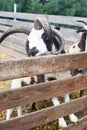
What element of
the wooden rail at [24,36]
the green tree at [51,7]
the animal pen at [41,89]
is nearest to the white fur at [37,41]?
the animal pen at [41,89]

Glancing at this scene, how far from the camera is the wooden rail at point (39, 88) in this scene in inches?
109

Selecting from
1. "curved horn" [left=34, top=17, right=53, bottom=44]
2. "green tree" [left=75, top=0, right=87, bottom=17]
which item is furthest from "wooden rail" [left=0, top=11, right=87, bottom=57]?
"green tree" [left=75, top=0, right=87, bottom=17]

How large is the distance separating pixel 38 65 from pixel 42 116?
0.56 m

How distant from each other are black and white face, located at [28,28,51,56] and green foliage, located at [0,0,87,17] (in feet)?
70.2

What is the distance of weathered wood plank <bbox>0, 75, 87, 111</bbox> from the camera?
9.18 feet

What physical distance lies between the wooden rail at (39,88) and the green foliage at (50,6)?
2283cm

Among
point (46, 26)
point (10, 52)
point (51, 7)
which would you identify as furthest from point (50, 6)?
point (46, 26)

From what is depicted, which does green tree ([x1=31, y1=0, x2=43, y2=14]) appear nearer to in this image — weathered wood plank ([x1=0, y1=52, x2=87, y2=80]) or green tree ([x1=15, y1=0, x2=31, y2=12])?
green tree ([x1=15, y1=0, x2=31, y2=12])

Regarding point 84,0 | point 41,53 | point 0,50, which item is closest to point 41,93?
point 41,53

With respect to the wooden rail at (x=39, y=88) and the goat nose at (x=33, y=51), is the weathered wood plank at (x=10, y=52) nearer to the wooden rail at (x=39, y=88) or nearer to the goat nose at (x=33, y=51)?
the goat nose at (x=33, y=51)

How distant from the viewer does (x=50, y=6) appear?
29906 mm

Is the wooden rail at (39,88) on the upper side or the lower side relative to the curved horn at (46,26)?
lower

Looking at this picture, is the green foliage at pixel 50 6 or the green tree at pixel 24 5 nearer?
→ the green foliage at pixel 50 6

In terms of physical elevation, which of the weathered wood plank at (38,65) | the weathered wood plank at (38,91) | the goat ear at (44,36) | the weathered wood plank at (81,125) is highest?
the goat ear at (44,36)
